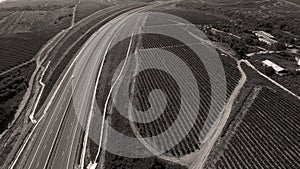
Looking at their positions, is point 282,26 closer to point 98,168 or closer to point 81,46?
point 81,46

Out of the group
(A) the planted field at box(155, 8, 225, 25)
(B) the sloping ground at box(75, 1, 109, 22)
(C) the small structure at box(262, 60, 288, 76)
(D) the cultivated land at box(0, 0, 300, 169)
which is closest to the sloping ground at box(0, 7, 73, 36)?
(D) the cultivated land at box(0, 0, 300, 169)

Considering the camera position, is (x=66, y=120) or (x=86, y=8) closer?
(x=66, y=120)

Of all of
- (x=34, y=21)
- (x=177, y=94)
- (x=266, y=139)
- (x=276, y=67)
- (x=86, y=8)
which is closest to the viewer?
(x=266, y=139)

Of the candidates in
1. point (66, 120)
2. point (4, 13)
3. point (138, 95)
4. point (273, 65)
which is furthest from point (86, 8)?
point (273, 65)

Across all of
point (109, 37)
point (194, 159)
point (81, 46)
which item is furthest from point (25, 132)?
point (109, 37)

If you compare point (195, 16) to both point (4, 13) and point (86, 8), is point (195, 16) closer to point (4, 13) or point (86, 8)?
point (86, 8)

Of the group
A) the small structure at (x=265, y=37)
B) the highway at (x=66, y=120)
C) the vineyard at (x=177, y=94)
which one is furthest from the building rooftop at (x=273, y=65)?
the highway at (x=66, y=120)
